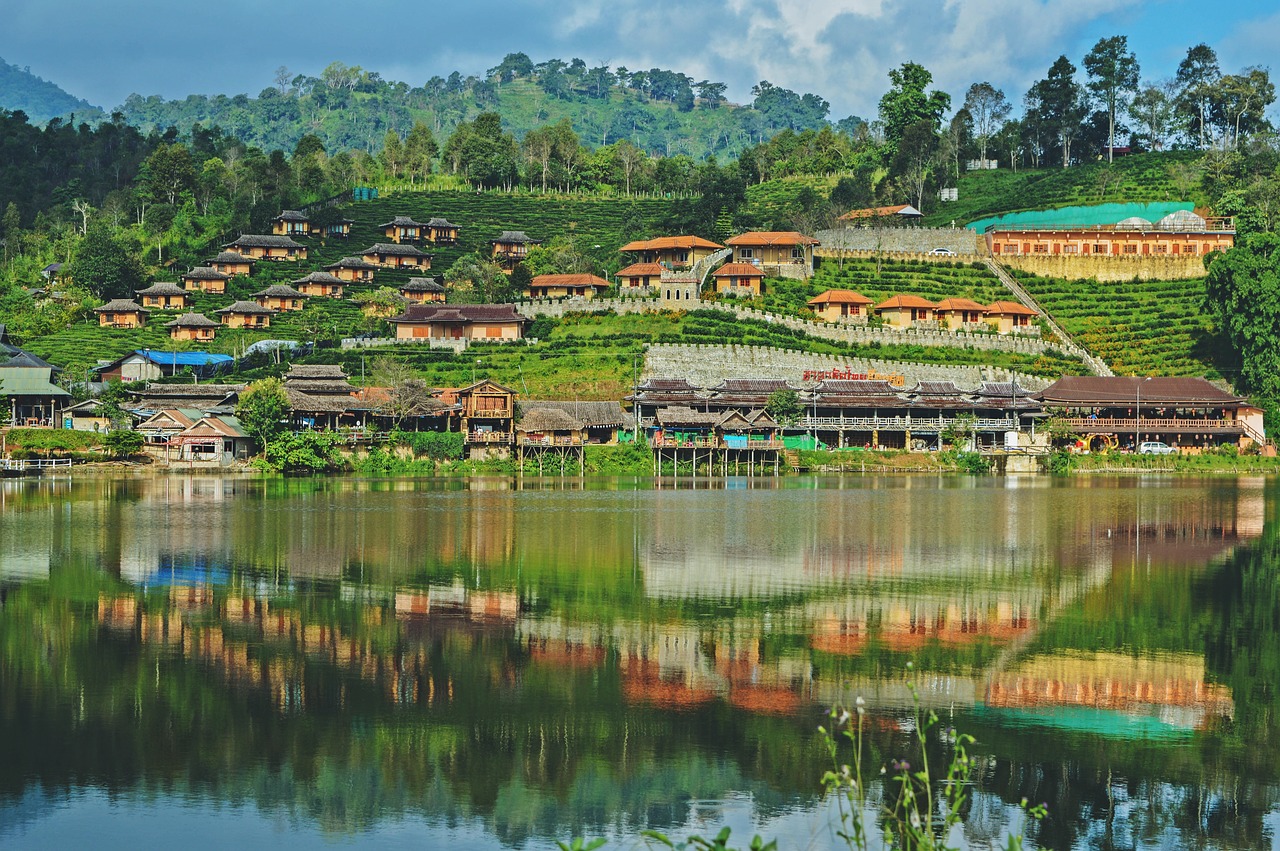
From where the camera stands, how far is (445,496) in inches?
1891

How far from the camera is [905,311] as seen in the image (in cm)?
7781

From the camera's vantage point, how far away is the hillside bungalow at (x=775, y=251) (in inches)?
3319

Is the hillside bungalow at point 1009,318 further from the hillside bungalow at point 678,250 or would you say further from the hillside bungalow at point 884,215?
the hillside bungalow at point 678,250

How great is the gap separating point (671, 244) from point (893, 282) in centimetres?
1344

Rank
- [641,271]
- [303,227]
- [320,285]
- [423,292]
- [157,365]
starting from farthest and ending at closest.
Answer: [303,227]
[320,285]
[423,292]
[641,271]
[157,365]

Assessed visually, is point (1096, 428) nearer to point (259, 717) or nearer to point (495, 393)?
point (495, 393)

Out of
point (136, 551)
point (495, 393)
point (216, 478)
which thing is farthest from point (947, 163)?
point (136, 551)

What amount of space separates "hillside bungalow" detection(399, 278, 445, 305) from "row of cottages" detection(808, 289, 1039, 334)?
2418 centimetres

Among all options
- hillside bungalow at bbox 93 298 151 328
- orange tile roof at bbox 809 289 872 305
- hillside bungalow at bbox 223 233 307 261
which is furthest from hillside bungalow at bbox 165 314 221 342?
orange tile roof at bbox 809 289 872 305

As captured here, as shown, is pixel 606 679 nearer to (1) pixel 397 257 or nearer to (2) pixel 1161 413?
(2) pixel 1161 413

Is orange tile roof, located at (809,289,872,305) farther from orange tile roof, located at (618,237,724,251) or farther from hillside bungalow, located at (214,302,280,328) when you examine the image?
hillside bungalow, located at (214,302,280,328)

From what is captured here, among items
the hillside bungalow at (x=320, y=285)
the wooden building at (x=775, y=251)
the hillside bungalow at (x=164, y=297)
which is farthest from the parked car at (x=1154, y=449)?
the hillside bungalow at (x=164, y=297)

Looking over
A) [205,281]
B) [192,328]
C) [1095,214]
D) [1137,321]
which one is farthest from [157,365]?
[1095,214]

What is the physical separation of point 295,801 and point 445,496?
110 feet
